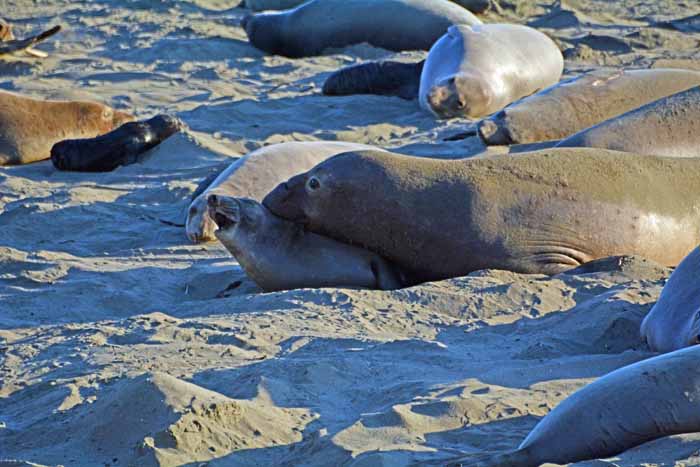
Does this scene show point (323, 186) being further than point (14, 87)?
No

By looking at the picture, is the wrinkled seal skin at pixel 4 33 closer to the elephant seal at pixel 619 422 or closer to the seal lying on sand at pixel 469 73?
the seal lying on sand at pixel 469 73

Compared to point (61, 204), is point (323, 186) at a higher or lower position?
higher

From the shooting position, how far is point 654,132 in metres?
6.09

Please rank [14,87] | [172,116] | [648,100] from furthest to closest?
[14,87] < [172,116] < [648,100]

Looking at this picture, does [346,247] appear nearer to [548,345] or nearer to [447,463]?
[548,345]

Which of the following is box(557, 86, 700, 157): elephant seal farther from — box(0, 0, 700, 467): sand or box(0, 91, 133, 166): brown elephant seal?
box(0, 91, 133, 166): brown elephant seal

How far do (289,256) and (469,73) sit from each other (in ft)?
Answer: 12.0

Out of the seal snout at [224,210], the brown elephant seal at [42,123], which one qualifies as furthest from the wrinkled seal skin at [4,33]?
the seal snout at [224,210]

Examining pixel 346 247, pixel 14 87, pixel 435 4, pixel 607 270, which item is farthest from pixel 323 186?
pixel 435 4

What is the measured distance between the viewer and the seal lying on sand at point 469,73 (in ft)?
26.5

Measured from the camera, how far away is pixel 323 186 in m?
4.83

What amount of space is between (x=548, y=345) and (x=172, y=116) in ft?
14.3

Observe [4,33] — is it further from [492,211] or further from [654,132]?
[492,211]

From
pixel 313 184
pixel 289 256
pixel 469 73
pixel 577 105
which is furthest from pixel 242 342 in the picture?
pixel 469 73
